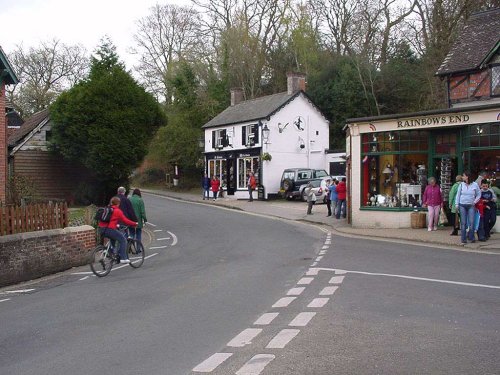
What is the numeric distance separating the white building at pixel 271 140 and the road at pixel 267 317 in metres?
26.2

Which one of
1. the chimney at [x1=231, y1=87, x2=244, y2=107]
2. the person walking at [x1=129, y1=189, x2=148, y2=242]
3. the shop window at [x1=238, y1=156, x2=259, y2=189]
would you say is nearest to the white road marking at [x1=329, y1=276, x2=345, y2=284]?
the person walking at [x1=129, y1=189, x2=148, y2=242]

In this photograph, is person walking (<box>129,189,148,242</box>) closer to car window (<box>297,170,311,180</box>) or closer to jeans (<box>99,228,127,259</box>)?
jeans (<box>99,228,127,259</box>)

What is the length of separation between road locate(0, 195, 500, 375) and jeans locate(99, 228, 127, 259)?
46cm

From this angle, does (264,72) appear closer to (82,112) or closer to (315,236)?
(82,112)

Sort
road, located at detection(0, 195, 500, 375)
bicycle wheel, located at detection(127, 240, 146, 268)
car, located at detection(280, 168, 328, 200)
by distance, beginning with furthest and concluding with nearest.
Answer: car, located at detection(280, 168, 328, 200)
bicycle wheel, located at detection(127, 240, 146, 268)
road, located at detection(0, 195, 500, 375)

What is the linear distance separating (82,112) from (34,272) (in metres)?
14.2

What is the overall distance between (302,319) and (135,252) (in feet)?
24.8

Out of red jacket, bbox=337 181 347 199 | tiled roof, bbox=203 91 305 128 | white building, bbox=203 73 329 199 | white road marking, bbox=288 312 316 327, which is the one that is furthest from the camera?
tiled roof, bbox=203 91 305 128

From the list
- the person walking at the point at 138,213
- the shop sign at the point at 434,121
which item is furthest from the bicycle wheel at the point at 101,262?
the shop sign at the point at 434,121

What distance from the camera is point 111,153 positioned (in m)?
26.8

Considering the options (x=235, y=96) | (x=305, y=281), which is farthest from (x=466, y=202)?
(x=235, y=96)

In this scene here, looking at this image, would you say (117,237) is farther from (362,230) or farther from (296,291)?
(362,230)

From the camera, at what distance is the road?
6.22m

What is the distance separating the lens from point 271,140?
4162 cm
